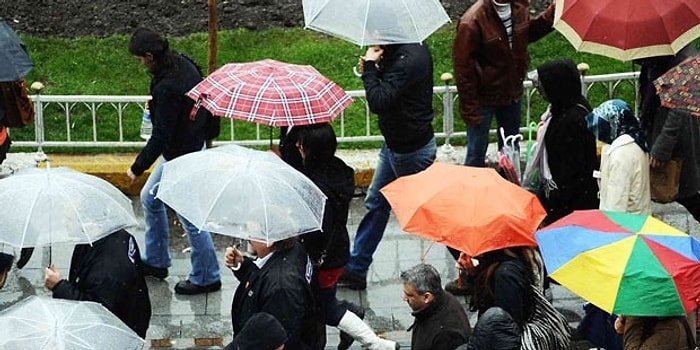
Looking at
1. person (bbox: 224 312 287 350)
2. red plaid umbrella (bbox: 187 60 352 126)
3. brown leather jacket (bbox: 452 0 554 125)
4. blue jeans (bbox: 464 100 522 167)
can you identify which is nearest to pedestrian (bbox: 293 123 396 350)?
red plaid umbrella (bbox: 187 60 352 126)

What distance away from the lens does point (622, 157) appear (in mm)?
9617

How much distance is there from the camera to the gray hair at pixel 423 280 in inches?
325

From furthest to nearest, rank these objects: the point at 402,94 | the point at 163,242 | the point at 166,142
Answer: the point at 163,242
the point at 166,142
the point at 402,94

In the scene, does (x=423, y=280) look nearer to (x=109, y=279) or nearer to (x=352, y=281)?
A: (x=109, y=279)

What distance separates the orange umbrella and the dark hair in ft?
1.78

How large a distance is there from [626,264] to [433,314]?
110cm

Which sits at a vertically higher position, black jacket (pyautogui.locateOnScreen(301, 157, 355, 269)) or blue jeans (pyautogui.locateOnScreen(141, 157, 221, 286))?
black jacket (pyautogui.locateOnScreen(301, 157, 355, 269))

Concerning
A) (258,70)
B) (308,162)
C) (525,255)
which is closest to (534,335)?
(525,255)

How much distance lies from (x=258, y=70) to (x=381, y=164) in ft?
4.46

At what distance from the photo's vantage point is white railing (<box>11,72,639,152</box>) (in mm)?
12836

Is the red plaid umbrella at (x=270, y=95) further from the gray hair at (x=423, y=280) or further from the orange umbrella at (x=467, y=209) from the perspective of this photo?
the gray hair at (x=423, y=280)

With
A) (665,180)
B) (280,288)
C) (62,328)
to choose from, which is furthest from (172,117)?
(62,328)

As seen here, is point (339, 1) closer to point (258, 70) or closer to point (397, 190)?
point (258, 70)

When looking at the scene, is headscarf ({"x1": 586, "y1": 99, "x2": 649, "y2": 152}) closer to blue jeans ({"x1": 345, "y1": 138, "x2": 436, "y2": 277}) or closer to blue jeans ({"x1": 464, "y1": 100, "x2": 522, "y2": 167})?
blue jeans ({"x1": 345, "y1": 138, "x2": 436, "y2": 277})
